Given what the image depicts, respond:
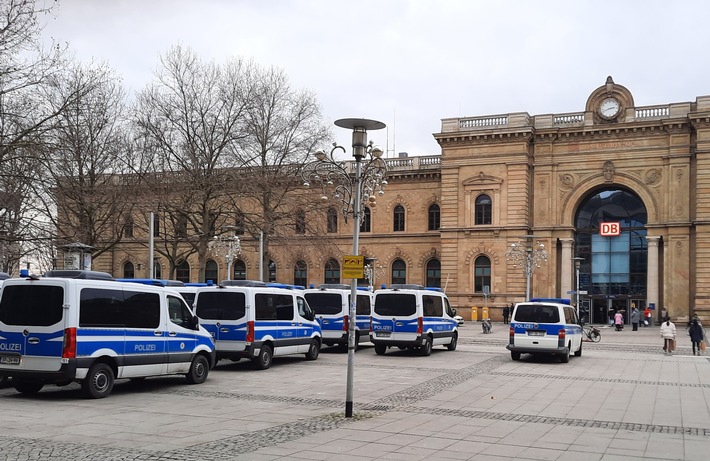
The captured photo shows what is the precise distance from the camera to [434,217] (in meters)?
63.5

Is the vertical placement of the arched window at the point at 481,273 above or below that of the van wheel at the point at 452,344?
above

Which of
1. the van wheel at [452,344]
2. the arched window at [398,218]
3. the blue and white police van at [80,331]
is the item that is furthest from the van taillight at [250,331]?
the arched window at [398,218]

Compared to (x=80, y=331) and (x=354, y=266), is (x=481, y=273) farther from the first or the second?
(x=80, y=331)

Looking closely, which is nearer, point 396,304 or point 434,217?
point 396,304

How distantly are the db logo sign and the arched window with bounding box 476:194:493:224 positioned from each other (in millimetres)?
8038

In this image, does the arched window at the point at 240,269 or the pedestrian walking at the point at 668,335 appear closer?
the pedestrian walking at the point at 668,335

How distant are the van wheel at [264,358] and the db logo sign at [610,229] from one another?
40.3 meters

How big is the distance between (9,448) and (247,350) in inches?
404

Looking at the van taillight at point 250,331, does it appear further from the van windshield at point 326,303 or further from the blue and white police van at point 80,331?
the van windshield at point 326,303

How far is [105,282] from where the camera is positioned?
49.3 feet

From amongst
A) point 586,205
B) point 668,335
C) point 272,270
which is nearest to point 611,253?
point 586,205

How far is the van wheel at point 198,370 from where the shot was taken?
675 inches

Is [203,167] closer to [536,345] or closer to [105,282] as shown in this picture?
[536,345]

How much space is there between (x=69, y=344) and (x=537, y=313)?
49.8ft
